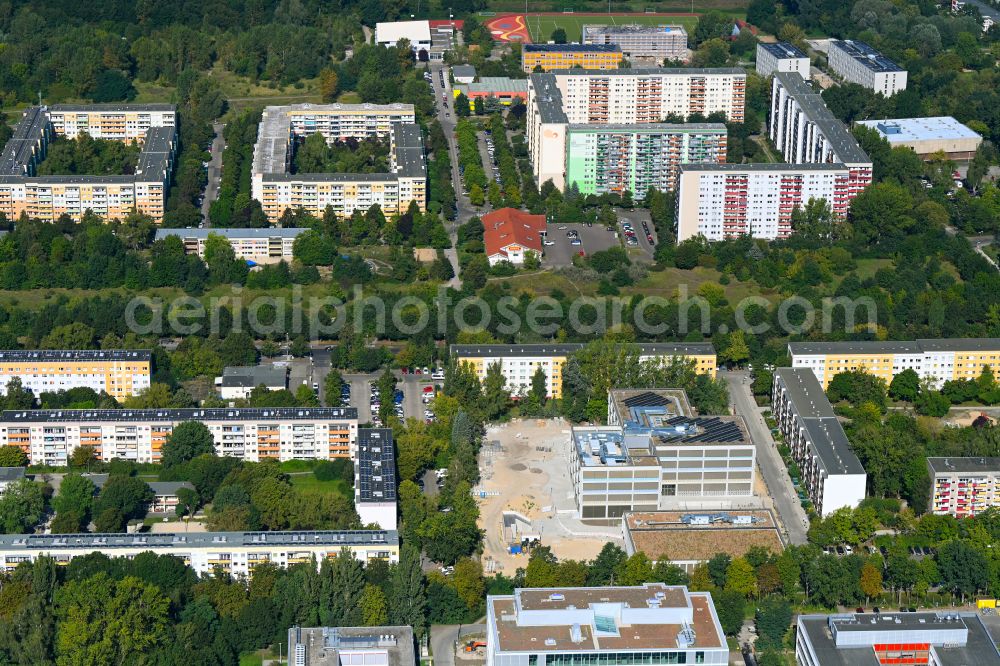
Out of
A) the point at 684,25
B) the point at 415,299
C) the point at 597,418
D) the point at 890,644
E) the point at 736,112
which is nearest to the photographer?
the point at 890,644

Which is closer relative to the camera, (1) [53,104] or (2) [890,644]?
(2) [890,644]

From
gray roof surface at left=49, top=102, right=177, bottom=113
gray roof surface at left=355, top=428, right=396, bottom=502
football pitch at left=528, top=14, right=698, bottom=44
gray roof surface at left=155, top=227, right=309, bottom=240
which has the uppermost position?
gray roof surface at left=49, top=102, right=177, bottom=113

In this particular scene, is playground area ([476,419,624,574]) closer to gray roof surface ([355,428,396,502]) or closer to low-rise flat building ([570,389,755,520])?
low-rise flat building ([570,389,755,520])

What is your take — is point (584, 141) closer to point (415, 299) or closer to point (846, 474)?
point (415, 299)

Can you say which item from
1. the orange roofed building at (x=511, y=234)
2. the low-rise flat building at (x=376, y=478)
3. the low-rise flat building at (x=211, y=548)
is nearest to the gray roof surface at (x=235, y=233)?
the orange roofed building at (x=511, y=234)

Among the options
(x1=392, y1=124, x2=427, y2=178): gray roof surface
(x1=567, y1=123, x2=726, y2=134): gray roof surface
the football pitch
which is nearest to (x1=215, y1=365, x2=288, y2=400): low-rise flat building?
(x1=392, y1=124, x2=427, y2=178): gray roof surface

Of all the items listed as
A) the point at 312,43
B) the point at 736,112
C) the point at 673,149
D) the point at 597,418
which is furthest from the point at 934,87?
the point at 597,418
